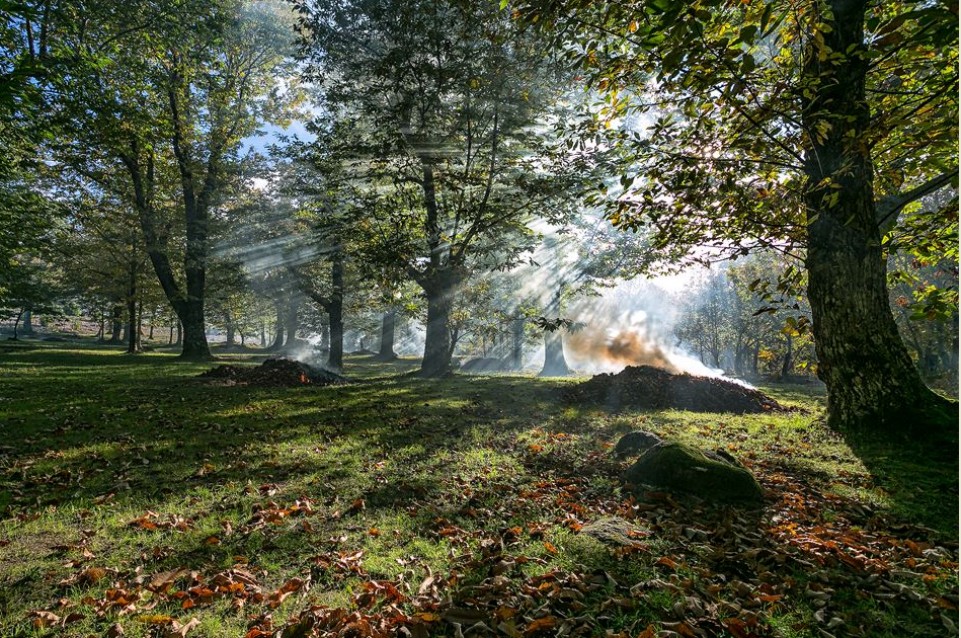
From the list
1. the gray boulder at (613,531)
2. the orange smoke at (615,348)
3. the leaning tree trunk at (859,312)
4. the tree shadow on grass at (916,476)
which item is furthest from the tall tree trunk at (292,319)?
the tree shadow on grass at (916,476)

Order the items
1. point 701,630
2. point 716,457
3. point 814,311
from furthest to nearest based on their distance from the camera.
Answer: point 814,311
point 716,457
point 701,630

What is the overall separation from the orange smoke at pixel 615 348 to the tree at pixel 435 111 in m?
25.3

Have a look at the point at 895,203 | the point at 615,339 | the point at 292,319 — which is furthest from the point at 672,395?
the point at 292,319

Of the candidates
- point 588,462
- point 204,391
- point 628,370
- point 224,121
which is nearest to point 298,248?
point 224,121

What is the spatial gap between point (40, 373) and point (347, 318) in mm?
30889

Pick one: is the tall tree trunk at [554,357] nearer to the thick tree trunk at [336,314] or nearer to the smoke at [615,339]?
the smoke at [615,339]

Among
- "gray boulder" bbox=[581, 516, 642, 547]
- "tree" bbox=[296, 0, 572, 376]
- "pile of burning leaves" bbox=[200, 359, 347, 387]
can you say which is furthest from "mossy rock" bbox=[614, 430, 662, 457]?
"pile of burning leaves" bbox=[200, 359, 347, 387]

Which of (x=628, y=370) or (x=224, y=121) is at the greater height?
(x=224, y=121)

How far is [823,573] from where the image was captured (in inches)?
149

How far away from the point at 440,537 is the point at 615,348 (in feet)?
126

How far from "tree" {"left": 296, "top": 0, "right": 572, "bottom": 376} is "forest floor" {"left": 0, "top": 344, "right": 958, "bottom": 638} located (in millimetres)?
7293

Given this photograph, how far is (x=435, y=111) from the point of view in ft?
46.5

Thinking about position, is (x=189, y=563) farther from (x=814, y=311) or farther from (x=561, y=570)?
(x=814, y=311)

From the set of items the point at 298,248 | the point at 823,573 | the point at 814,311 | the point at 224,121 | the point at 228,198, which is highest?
the point at 224,121
